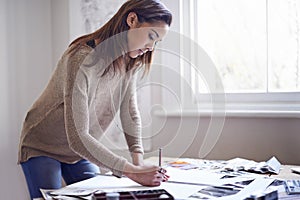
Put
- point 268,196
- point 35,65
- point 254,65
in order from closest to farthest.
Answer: point 268,196, point 254,65, point 35,65

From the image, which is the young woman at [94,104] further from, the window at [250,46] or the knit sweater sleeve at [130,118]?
the window at [250,46]

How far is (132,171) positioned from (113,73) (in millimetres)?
316

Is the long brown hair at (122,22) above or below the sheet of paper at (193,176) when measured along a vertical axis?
above

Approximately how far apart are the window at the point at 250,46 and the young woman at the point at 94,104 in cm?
64

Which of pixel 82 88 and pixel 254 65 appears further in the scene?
pixel 254 65

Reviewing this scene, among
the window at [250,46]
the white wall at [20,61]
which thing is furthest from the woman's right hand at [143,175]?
the white wall at [20,61]

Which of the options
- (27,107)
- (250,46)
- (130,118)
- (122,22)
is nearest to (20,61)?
(27,107)

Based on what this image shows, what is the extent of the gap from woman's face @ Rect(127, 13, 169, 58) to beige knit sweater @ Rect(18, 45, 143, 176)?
116mm

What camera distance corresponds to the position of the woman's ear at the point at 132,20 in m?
1.13

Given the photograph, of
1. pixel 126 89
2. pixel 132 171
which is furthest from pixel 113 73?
pixel 132 171

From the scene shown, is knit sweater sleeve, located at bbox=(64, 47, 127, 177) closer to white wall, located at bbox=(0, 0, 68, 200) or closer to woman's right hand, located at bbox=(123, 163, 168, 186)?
woman's right hand, located at bbox=(123, 163, 168, 186)

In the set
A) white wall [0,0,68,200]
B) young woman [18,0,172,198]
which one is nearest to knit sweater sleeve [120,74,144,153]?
young woman [18,0,172,198]

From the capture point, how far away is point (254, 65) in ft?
6.25

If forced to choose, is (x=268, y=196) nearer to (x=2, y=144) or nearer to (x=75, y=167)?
(x=75, y=167)
